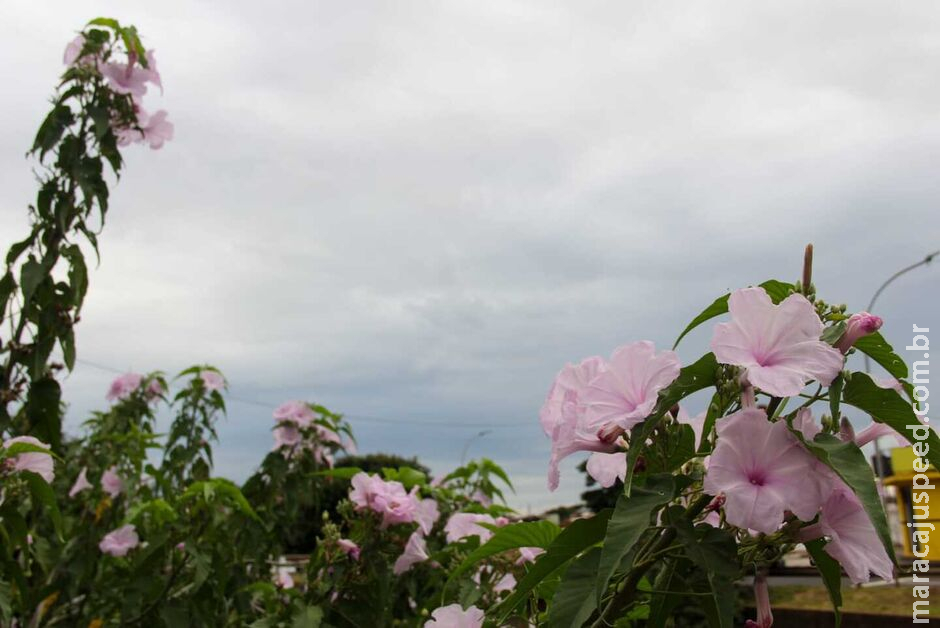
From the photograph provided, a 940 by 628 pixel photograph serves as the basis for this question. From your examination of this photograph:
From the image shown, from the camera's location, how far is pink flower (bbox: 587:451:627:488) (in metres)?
1.07

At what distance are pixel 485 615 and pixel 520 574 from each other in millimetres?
474

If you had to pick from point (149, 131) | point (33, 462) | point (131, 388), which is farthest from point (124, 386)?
point (33, 462)

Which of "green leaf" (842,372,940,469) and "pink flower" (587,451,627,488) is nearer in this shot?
"green leaf" (842,372,940,469)

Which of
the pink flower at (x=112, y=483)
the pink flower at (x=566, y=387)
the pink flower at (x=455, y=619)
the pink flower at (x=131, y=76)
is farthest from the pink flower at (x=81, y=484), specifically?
the pink flower at (x=566, y=387)

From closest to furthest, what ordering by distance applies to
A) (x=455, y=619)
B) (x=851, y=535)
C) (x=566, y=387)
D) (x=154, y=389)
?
(x=851, y=535) < (x=566, y=387) < (x=455, y=619) < (x=154, y=389)

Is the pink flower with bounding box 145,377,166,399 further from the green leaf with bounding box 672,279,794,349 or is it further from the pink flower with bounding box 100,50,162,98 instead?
the green leaf with bounding box 672,279,794,349

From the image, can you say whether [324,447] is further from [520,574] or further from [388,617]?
[520,574]

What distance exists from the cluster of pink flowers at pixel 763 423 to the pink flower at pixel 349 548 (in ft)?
4.62

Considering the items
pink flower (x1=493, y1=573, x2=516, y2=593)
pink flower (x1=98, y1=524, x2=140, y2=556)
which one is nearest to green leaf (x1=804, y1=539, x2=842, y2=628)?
pink flower (x1=493, y1=573, x2=516, y2=593)

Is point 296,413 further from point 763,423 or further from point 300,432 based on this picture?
point 763,423

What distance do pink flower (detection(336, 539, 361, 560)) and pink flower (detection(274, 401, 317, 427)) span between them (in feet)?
4.52

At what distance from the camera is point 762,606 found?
1.00 metres

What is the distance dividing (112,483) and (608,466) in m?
3.46

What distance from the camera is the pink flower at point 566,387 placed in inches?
41.2
